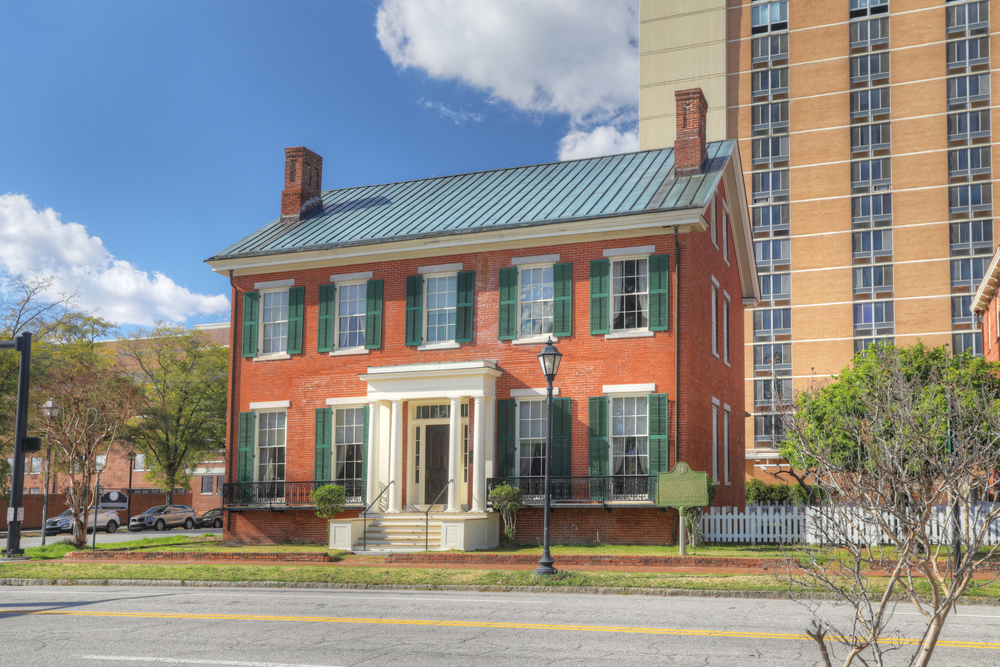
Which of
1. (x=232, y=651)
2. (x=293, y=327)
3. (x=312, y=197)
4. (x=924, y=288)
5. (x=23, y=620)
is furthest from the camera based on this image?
(x=924, y=288)

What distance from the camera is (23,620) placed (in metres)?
10.9

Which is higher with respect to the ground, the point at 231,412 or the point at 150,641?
the point at 231,412

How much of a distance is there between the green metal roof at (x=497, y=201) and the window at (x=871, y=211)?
122ft

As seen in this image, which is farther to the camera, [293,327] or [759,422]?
[759,422]

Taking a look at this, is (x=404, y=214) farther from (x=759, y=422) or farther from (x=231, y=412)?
(x=759, y=422)

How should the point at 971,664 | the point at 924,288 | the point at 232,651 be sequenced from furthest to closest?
1. the point at 924,288
2. the point at 232,651
3. the point at 971,664

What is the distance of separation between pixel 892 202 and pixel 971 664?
5674cm

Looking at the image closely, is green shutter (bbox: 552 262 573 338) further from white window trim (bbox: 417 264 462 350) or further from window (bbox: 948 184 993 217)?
window (bbox: 948 184 993 217)

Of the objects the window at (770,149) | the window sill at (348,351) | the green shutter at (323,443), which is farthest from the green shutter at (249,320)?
the window at (770,149)

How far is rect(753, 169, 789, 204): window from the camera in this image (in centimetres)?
6250

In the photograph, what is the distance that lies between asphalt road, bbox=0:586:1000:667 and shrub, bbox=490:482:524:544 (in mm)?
7909

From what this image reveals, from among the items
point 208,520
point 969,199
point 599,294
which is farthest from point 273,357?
point 969,199

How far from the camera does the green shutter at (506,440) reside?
22.3 metres

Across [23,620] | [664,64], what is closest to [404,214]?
[23,620]
